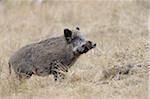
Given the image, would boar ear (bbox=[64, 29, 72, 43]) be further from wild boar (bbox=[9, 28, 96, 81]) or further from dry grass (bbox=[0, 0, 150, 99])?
dry grass (bbox=[0, 0, 150, 99])

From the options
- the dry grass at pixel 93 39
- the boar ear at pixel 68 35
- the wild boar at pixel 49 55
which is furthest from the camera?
the boar ear at pixel 68 35

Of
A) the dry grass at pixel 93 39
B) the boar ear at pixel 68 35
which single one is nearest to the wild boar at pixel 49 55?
the boar ear at pixel 68 35

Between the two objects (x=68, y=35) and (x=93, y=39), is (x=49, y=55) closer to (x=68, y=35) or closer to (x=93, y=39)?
(x=68, y=35)

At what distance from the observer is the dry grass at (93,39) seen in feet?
33.9

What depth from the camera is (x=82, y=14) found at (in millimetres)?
19156

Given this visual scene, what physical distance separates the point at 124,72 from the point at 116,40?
4.24 meters

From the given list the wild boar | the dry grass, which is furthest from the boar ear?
the dry grass

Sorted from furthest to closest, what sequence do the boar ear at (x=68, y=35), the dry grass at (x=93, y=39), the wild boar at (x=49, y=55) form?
the boar ear at (x=68, y=35) → the wild boar at (x=49, y=55) → the dry grass at (x=93, y=39)

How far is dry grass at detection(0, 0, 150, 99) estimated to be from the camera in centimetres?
1034

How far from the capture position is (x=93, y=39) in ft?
53.1

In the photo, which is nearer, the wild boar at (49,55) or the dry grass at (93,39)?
the dry grass at (93,39)

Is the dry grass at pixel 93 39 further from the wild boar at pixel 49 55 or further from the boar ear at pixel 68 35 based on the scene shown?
the boar ear at pixel 68 35

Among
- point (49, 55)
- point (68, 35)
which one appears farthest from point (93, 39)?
point (49, 55)

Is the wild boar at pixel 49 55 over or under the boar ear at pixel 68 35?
under
